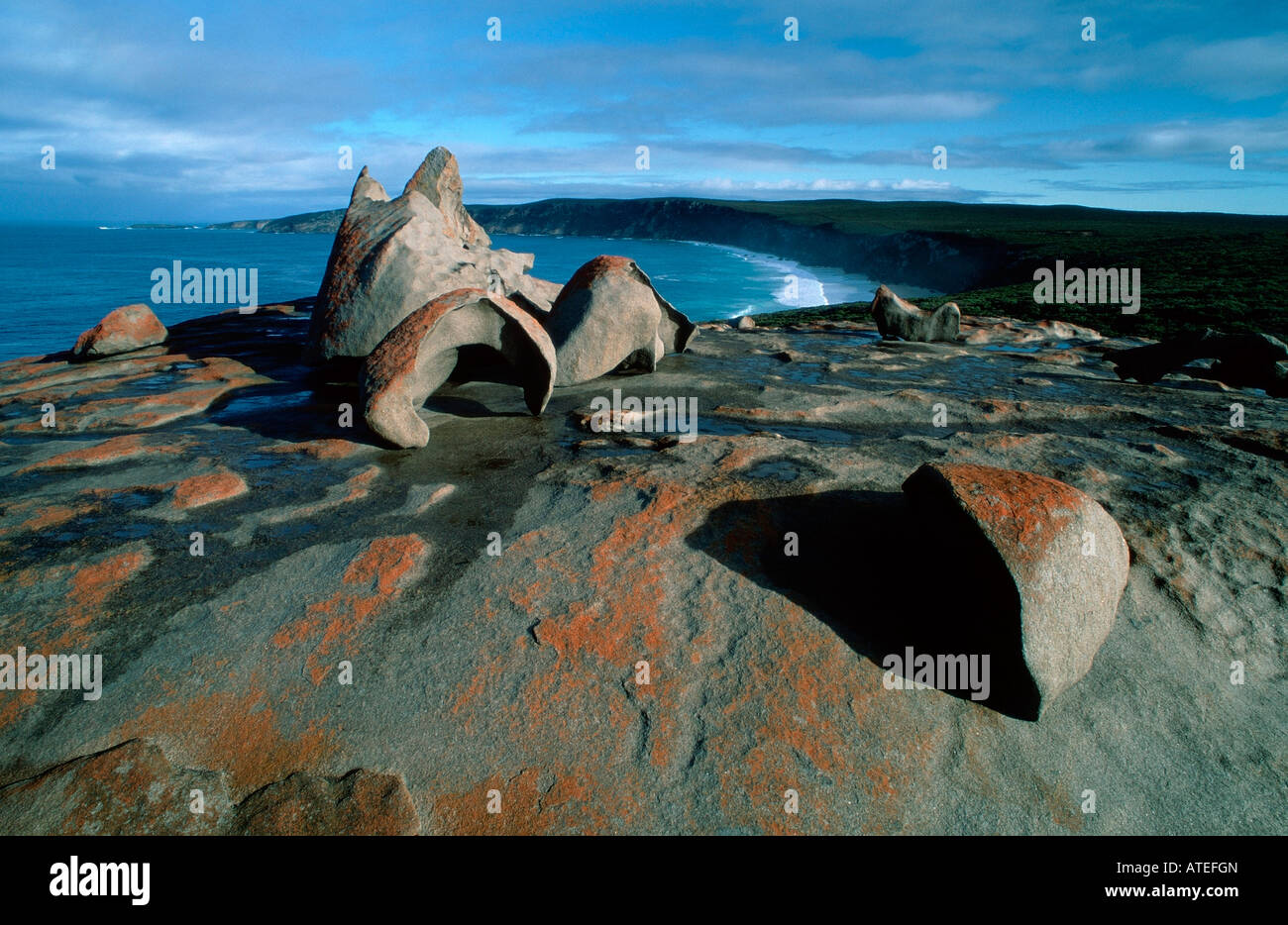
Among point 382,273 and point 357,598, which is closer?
point 357,598

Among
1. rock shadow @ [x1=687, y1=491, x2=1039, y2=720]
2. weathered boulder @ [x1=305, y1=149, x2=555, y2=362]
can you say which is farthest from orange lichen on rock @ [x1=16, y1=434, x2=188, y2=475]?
rock shadow @ [x1=687, y1=491, x2=1039, y2=720]

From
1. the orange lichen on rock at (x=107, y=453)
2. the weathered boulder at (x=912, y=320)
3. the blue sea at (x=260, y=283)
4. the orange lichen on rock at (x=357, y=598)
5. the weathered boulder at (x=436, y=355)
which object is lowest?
the orange lichen on rock at (x=357, y=598)

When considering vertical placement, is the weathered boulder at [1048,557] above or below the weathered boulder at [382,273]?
below

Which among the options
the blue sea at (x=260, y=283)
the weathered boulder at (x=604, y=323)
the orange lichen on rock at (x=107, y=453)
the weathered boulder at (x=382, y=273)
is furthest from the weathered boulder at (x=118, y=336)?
the blue sea at (x=260, y=283)

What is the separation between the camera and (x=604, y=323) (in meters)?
7.14

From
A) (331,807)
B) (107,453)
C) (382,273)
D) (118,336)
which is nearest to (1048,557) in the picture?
(331,807)

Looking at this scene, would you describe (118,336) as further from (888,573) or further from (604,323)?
(888,573)

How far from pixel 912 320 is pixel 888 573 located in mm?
8070

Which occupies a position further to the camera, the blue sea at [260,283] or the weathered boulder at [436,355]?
the blue sea at [260,283]

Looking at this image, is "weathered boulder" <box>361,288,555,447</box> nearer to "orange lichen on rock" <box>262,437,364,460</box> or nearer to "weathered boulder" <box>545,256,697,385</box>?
"orange lichen on rock" <box>262,437,364,460</box>

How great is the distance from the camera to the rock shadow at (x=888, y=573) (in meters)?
2.96

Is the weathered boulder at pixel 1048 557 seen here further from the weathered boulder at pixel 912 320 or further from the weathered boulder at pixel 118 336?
the weathered boulder at pixel 118 336

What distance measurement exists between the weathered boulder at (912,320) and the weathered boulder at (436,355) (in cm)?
652
